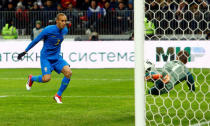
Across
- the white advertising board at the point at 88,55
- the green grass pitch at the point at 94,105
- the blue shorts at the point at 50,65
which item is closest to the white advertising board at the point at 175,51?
the white advertising board at the point at 88,55

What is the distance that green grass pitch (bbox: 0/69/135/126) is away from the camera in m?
7.80

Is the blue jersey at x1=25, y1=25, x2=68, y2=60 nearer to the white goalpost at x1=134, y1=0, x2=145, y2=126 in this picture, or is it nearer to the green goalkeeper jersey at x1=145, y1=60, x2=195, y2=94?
the green goalkeeper jersey at x1=145, y1=60, x2=195, y2=94

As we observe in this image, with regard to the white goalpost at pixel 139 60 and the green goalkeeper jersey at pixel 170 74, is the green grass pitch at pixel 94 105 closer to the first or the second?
the green goalkeeper jersey at pixel 170 74

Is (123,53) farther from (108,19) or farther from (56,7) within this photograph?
(56,7)

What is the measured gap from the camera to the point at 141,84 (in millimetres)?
5676

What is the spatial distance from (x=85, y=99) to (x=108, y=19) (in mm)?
9462

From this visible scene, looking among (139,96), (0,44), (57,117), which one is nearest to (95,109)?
(57,117)

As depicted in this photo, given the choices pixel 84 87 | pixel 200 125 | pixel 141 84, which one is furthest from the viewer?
pixel 84 87

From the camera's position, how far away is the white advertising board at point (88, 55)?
1806 cm

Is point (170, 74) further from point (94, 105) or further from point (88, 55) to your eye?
point (88, 55)

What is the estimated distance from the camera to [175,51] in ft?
57.7

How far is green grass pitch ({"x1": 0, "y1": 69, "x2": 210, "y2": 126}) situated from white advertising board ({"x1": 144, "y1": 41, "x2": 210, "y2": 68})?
263 centimetres

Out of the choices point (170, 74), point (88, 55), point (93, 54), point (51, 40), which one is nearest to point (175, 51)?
point (93, 54)

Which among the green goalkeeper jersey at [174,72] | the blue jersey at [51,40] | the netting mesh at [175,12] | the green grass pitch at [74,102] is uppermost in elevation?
the netting mesh at [175,12]
